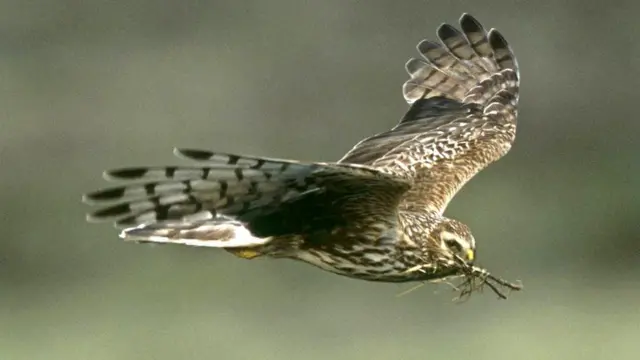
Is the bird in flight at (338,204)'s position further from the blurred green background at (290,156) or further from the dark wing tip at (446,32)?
the blurred green background at (290,156)

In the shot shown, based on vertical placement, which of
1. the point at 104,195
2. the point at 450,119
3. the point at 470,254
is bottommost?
the point at 470,254

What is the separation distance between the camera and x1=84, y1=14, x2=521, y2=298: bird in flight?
7.51 meters

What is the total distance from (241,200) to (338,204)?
382 mm

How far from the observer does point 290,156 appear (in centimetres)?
1886

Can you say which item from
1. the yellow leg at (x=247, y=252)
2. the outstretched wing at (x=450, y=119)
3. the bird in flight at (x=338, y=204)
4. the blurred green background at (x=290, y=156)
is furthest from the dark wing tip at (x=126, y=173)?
the blurred green background at (x=290, y=156)

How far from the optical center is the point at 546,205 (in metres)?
20.7

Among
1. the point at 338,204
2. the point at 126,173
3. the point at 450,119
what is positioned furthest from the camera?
the point at 450,119

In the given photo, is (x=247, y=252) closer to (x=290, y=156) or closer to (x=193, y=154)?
(x=193, y=154)

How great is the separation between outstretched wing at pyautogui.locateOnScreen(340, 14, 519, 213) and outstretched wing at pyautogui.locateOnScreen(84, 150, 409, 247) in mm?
803

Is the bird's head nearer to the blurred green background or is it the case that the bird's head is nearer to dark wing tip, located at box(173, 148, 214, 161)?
dark wing tip, located at box(173, 148, 214, 161)

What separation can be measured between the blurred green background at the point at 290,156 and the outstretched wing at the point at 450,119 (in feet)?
21.8

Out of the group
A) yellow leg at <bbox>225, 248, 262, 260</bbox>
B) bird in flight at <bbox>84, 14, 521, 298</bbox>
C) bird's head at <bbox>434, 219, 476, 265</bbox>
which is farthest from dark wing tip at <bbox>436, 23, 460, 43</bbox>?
yellow leg at <bbox>225, 248, 262, 260</bbox>

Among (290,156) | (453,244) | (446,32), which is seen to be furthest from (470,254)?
(290,156)

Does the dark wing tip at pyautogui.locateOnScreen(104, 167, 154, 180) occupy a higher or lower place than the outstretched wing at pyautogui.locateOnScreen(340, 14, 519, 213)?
higher
